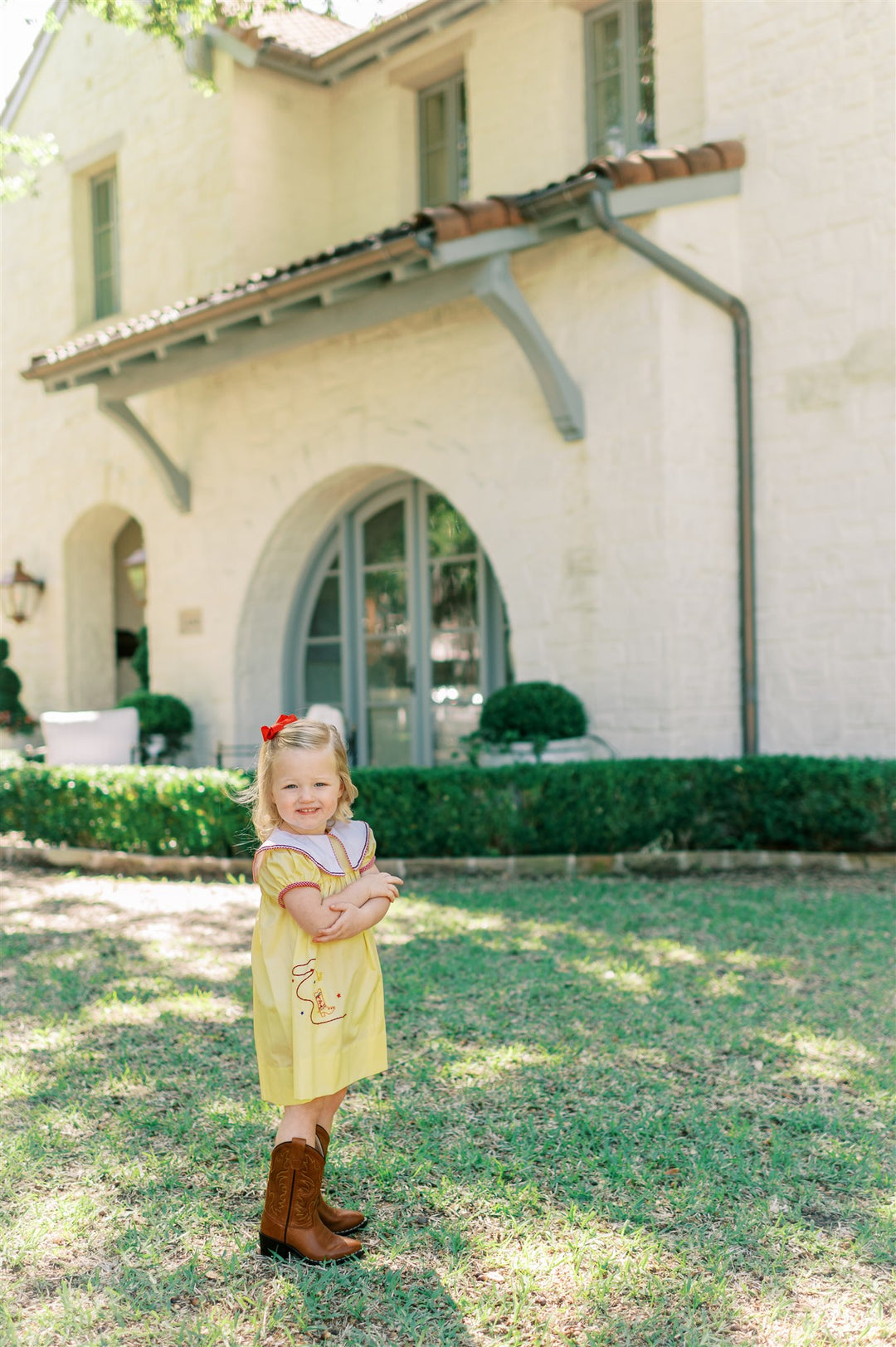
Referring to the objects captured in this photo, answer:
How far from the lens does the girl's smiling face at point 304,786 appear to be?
2383 millimetres

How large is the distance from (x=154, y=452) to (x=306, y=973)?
850 cm

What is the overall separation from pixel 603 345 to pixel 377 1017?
5.87 m

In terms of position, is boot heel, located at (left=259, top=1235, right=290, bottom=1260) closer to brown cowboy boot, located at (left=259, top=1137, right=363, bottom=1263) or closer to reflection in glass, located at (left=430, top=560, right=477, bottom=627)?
brown cowboy boot, located at (left=259, top=1137, right=363, bottom=1263)

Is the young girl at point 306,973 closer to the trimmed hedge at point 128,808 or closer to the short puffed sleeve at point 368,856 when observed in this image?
the short puffed sleeve at point 368,856

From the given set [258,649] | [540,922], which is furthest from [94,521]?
[540,922]

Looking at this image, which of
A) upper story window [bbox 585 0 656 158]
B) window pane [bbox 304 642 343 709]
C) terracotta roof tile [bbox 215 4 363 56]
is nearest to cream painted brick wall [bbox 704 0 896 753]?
upper story window [bbox 585 0 656 158]

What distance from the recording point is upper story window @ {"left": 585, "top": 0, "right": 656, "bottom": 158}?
26.6 feet

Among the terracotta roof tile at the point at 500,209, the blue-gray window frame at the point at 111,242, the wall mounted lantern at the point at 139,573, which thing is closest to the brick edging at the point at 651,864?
the terracotta roof tile at the point at 500,209

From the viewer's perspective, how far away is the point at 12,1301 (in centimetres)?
225

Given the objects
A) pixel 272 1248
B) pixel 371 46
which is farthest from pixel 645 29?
pixel 272 1248

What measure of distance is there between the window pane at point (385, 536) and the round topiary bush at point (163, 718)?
2192 mm

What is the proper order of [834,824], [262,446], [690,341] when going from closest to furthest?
[834,824] → [690,341] → [262,446]

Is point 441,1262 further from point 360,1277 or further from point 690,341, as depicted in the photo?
point 690,341

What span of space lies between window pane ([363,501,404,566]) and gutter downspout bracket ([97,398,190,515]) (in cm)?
176
